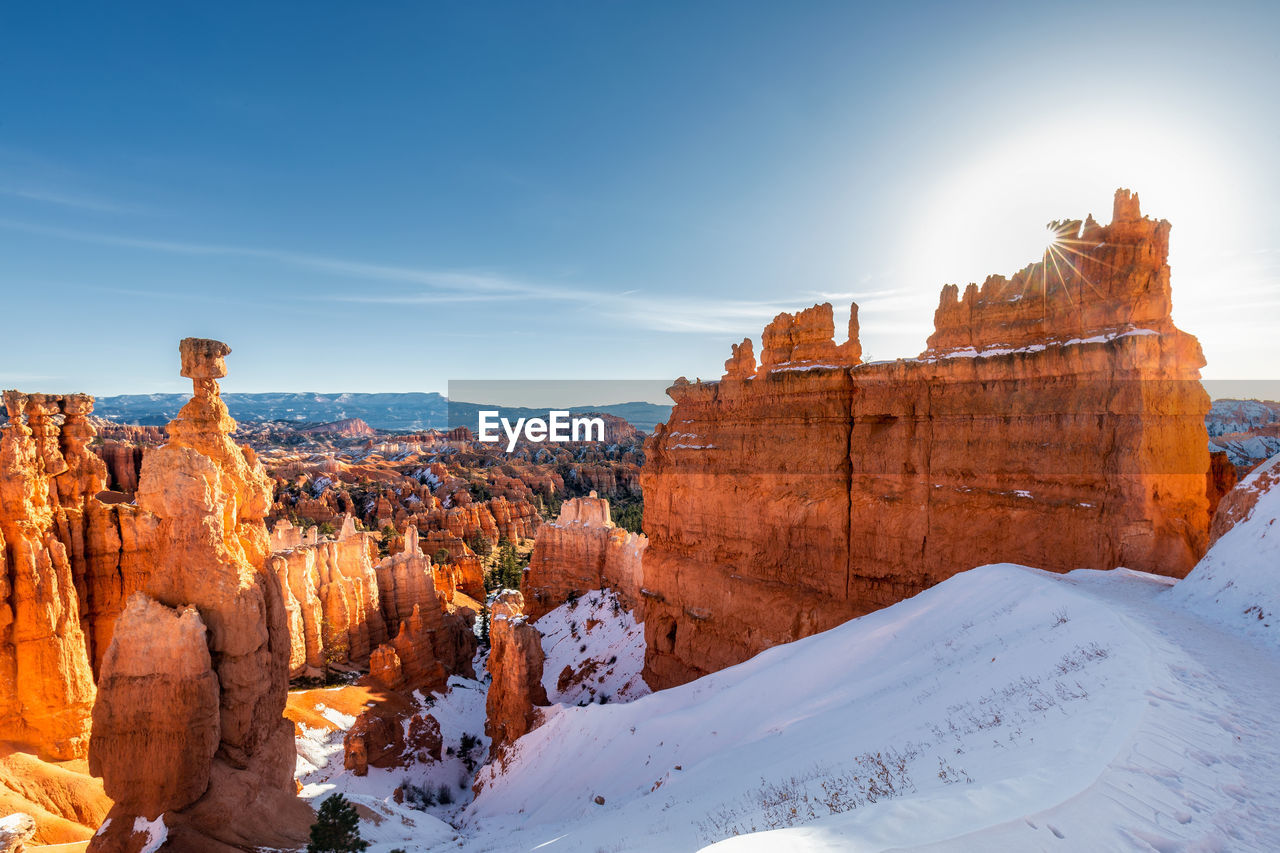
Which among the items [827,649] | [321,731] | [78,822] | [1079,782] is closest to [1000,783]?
[1079,782]

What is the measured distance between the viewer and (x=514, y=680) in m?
20.5

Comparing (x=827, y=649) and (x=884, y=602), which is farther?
(x=884, y=602)

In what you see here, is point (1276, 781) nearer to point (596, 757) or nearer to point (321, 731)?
point (596, 757)

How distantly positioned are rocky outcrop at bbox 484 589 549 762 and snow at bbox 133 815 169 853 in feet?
39.9

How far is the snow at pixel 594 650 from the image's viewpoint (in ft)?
78.3

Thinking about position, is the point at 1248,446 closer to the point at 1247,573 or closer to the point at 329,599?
the point at 1247,573

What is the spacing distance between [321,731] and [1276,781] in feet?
83.0

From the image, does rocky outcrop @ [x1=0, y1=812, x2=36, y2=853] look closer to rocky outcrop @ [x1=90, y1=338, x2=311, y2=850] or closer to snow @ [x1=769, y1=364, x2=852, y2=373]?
rocky outcrop @ [x1=90, y1=338, x2=311, y2=850]

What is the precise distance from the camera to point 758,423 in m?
17.7

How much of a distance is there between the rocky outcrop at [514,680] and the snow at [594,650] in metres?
2.80

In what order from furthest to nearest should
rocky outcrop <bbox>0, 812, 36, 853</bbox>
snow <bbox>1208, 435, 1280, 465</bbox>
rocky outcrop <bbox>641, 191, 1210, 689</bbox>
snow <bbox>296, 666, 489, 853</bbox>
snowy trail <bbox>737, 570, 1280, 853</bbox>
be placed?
1. snow <bbox>1208, 435, 1280, 465</bbox>
2. snow <bbox>296, 666, 489, 853</bbox>
3. rocky outcrop <bbox>641, 191, 1210, 689</bbox>
4. rocky outcrop <bbox>0, 812, 36, 853</bbox>
5. snowy trail <bbox>737, 570, 1280, 853</bbox>

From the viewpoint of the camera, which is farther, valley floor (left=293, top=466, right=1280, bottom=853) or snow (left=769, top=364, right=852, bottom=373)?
snow (left=769, top=364, right=852, bottom=373)

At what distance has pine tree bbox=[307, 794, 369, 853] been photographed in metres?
9.86

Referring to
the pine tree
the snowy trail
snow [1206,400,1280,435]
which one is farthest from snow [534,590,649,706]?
snow [1206,400,1280,435]
